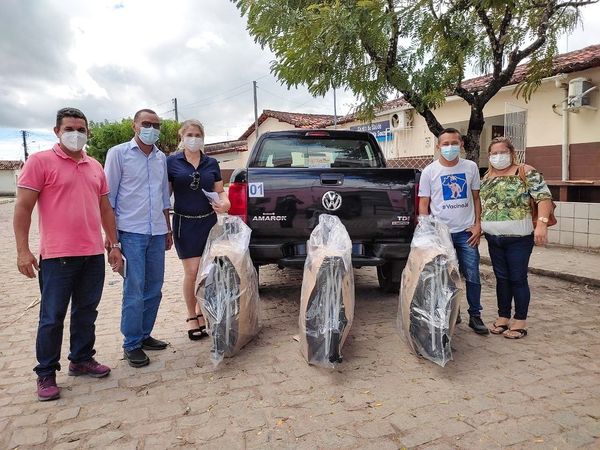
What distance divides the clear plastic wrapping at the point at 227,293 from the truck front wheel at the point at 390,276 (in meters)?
1.79

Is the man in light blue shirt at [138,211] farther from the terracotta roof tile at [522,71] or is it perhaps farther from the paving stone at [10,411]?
the terracotta roof tile at [522,71]

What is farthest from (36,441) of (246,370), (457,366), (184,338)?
(457,366)

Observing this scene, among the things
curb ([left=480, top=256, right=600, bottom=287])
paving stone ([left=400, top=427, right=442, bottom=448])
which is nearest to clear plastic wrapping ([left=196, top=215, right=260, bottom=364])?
paving stone ([left=400, top=427, right=442, bottom=448])

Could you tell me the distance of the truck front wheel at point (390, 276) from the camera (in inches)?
185

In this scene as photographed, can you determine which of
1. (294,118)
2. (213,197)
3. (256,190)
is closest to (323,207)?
(256,190)

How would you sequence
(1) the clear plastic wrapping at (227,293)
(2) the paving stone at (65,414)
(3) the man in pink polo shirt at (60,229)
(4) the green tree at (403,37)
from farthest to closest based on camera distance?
1. (4) the green tree at (403,37)
2. (1) the clear plastic wrapping at (227,293)
3. (3) the man in pink polo shirt at (60,229)
4. (2) the paving stone at (65,414)

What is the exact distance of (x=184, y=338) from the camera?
385cm

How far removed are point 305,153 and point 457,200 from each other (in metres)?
1.73

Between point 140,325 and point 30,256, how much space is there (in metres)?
0.94

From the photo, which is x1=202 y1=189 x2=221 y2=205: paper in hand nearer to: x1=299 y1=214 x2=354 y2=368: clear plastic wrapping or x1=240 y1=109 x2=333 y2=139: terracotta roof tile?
x1=299 y1=214 x2=354 y2=368: clear plastic wrapping

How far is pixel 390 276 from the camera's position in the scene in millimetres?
4883

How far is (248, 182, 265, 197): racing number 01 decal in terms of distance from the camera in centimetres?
379

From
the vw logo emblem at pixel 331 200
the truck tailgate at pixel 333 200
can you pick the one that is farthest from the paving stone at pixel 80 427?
the vw logo emblem at pixel 331 200

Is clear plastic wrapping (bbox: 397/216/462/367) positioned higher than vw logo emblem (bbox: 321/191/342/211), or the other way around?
vw logo emblem (bbox: 321/191/342/211)
